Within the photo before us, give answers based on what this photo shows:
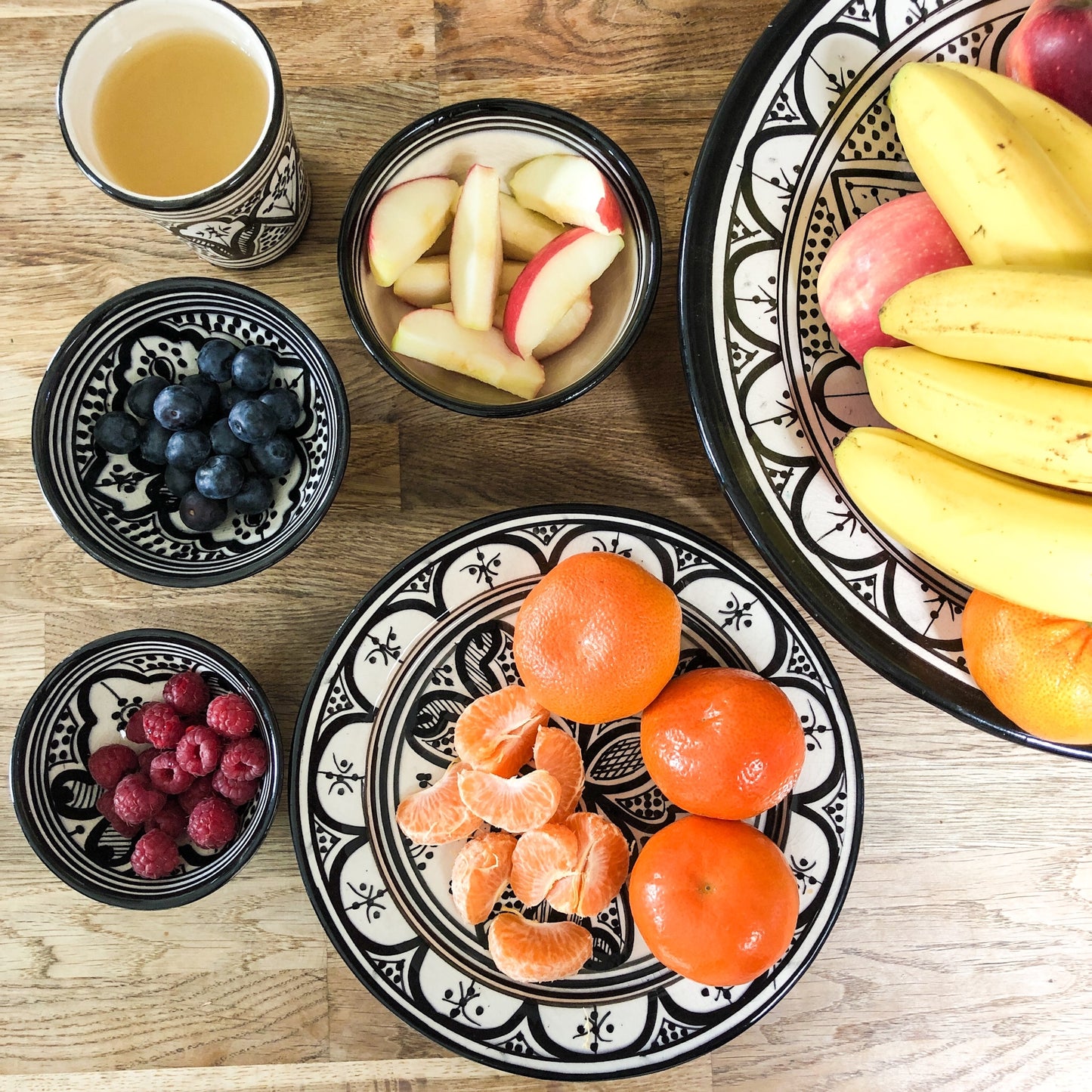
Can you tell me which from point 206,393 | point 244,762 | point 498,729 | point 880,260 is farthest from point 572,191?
point 244,762

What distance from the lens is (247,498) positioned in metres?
0.80

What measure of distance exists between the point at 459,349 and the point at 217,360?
226mm

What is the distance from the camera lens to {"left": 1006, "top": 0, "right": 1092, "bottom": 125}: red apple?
2.31ft

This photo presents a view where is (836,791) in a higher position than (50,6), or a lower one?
lower

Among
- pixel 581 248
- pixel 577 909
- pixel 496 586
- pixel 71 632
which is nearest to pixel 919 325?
pixel 581 248

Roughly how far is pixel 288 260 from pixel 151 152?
0.52 feet

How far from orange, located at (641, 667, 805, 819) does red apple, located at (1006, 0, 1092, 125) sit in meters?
0.57

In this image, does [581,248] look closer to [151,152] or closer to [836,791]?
[151,152]

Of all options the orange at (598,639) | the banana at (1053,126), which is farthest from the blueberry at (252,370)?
the banana at (1053,126)

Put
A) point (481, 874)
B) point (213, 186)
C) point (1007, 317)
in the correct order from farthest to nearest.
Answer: point (481, 874)
point (213, 186)
point (1007, 317)

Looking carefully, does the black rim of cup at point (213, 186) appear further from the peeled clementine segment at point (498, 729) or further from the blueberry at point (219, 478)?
the peeled clementine segment at point (498, 729)

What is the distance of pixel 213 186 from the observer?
2.31 feet

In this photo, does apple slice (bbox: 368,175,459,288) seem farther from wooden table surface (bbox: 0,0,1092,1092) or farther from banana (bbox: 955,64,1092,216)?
banana (bbox: 955,64,1092,216)

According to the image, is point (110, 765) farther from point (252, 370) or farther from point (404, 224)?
point (404, 224)
